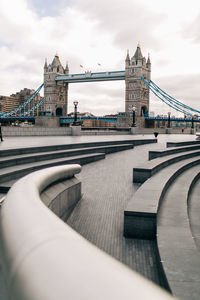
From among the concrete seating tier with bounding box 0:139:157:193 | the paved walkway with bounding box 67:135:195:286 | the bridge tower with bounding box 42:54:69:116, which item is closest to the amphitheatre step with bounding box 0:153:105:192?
the concrete seating tier with bounding box 0:139:157:193

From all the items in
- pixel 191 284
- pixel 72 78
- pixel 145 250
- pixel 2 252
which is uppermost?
pixel 72 78

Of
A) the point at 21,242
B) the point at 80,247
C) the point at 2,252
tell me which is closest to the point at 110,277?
the point at 80,247

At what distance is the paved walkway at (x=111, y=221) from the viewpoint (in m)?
3.37

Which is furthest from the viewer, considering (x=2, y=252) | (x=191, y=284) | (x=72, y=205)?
(x=72, y=205)

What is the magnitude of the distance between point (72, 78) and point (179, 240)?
9484cm

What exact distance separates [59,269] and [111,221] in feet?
12.4

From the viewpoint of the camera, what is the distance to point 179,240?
3428 mm

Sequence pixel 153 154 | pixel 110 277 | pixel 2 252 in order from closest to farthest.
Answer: pixel 110 277
pixel 2 252
pixel 153 154

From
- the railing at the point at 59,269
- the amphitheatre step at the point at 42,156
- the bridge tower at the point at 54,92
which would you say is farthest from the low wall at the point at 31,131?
the bridge tower at the point at 54,92

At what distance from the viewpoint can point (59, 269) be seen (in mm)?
833

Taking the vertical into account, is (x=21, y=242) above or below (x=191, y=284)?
above

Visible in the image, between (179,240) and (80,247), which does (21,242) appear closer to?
(80,247)

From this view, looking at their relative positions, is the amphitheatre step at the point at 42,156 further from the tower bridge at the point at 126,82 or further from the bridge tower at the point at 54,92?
the bridge tower at the point at 54,92

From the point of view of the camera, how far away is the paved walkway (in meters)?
3.37
